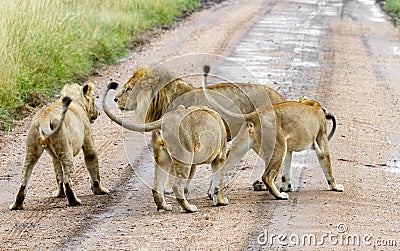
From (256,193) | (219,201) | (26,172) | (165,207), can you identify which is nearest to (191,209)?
(165,207)

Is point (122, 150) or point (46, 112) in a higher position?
point (46, 112)

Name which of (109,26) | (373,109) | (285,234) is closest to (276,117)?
(285,234)

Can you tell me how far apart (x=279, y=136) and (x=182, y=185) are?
3.29 ft

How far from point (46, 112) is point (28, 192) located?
955mm

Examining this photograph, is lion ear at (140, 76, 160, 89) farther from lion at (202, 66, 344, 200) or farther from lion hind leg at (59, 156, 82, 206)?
lion hind leg at (59, 156, 82, 206)

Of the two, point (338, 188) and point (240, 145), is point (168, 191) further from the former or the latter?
point (338, 188)

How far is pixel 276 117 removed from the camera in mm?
7277

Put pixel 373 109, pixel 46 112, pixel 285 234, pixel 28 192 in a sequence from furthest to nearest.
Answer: pixel 373 109 < pixel 28 192 < pixel 46 112 < pixel 285 234

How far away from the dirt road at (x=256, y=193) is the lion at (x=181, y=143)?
227 mm

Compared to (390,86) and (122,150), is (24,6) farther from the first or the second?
(390,86)

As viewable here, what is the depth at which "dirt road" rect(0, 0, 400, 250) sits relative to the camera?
20.0ft

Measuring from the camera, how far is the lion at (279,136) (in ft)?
23.5

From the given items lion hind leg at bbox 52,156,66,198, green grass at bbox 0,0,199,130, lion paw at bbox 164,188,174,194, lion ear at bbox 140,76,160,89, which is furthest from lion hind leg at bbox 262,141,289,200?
green grass at bbox 0,0,199,130

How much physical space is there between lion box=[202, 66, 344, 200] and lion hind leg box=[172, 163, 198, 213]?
0.67 metres
